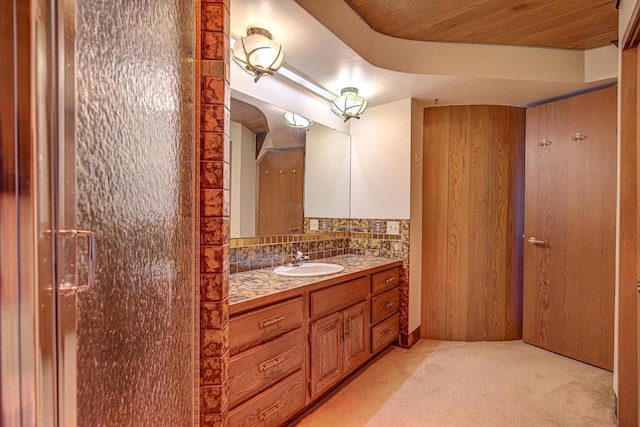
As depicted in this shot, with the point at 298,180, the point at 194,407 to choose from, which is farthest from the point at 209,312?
the point at 298,180

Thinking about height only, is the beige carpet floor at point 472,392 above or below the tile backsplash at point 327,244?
below

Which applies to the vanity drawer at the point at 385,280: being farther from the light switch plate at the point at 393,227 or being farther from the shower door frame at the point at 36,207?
the shower door frame at the point at 36,207

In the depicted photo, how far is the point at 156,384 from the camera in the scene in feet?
2.37

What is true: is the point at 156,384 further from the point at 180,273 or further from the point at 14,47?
the point at 14,47

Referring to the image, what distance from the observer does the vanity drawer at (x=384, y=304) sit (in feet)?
7.55

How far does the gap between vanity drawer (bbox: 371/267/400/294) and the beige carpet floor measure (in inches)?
22.8

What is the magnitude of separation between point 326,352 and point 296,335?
0.32 meters

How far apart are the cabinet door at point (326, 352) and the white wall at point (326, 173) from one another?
0.99m

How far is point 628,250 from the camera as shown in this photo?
1.62 metres

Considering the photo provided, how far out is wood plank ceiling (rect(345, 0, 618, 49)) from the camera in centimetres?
181

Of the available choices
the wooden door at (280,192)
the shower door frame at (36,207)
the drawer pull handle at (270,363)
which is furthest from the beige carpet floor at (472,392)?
the shower door frame at (36,207)

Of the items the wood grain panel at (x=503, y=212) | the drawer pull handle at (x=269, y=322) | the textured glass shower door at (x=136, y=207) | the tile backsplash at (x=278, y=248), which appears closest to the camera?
the textured glass shower door at (x=136, y=207)

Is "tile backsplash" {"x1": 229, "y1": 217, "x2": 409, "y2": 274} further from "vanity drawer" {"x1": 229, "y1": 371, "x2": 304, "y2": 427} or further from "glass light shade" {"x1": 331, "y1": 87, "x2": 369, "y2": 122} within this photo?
"glass light shade" {"x1": 331, "y1": 87, "x2": 369, "y2": 122}

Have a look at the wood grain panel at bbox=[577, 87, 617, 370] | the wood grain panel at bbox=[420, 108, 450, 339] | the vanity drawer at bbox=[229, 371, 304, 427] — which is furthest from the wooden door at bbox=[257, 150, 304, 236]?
the wood grain panel at bbox=[577, 87, 617, 370]
